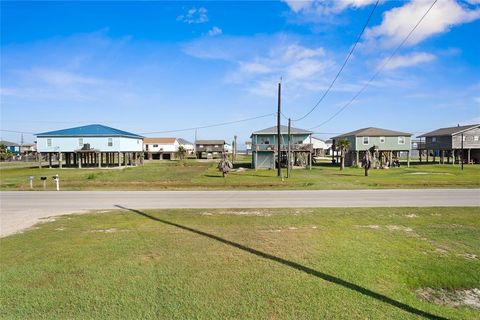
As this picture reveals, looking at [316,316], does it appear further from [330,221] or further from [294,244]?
[330,221]

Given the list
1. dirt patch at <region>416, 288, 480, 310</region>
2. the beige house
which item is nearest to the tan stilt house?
dirt patch at <region>416, 288, 480, 310</region>

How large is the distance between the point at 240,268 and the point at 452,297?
4316 mm

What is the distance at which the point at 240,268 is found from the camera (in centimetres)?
730

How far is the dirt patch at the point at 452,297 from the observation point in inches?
230

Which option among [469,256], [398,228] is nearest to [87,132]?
[398,228]

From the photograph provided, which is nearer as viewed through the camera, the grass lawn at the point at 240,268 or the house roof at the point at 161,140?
the grass lawn at the point at 240,268

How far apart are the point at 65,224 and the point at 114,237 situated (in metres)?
3.30

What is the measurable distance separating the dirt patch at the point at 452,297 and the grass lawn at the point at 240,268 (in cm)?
6

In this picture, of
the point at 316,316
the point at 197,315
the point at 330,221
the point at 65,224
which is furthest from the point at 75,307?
the point at 330,221

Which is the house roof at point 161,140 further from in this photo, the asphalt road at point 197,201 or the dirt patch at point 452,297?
the dirt patch at point 452,297

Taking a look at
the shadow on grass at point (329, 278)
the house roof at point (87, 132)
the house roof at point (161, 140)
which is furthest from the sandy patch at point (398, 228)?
the house roof at point (161, 140)

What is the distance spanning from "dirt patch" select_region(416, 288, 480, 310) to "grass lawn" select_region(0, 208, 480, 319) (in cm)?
6

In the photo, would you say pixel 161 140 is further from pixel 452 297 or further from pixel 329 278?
pixel 452 297

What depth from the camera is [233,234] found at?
10.2 m
